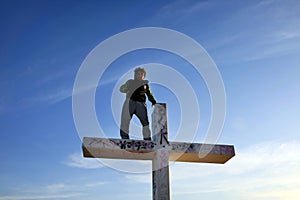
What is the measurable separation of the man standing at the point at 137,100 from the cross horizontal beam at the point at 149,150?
37 centimetres

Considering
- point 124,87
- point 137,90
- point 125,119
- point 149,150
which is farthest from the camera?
point 137,90

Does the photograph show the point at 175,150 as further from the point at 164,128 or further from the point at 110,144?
the point at 110,144

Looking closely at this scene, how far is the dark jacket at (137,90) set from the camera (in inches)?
259

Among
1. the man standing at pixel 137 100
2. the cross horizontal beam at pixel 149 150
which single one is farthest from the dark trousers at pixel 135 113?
the cross horizontal beam at pixel 149 150

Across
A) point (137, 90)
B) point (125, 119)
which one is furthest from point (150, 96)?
point (125, 119)

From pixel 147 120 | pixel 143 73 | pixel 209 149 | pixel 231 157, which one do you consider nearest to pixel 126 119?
pixel 147 120

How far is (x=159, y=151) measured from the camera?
20.3 ft

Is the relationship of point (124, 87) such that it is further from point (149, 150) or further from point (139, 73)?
point (149, 150)

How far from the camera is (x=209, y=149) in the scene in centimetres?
629

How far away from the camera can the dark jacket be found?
6.59 meters

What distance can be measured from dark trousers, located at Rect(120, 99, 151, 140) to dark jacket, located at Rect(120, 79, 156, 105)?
0.09 meters

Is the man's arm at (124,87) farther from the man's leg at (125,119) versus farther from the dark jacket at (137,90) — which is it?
the man's leg at (125,119)

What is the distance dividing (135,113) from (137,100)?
0.77ft

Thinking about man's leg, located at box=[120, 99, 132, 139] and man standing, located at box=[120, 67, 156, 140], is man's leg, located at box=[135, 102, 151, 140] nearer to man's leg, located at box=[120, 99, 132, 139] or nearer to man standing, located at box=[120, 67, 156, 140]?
man standing, located at box=[120, 67, 156, 140]
